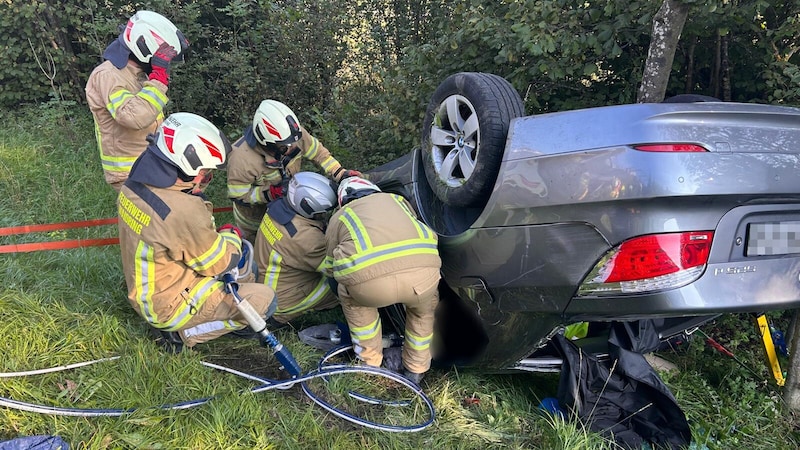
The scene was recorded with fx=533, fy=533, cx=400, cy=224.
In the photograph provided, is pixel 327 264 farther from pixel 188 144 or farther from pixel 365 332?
pixel 188 144

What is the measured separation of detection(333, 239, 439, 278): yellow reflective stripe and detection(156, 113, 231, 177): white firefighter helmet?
916 mm

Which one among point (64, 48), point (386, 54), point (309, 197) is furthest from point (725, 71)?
point (64, 48)

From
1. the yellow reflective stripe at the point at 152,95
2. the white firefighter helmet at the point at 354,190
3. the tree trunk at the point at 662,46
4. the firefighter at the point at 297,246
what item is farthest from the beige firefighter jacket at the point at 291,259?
the tree trunk at the point at 662,46

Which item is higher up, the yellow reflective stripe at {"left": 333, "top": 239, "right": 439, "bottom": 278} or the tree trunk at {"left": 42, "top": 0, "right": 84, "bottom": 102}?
the yellow reflective stripe at {"left": 333, "top": 239, "right": 439, "bottom": 278}

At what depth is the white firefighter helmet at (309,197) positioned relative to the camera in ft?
11.5

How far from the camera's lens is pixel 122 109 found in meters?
3.86

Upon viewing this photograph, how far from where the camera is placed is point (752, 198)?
6.16 feet

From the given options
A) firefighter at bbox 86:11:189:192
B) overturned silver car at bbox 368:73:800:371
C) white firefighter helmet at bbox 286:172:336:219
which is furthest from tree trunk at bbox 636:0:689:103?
firefighter at bbox 86:11:189:192

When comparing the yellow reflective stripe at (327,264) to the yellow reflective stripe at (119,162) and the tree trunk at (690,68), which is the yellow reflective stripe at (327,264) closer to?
the yellow reflective stripe at (119,162)

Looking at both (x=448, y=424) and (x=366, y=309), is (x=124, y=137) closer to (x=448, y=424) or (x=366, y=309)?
(x=366, y=309)

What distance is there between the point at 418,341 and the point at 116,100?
2798mm

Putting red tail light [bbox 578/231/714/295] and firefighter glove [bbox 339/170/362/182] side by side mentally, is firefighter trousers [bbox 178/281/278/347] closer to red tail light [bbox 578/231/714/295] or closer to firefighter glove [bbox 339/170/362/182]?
firefighter glove [bbox 339/170/362/182]

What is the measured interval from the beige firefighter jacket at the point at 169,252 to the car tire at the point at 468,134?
4.15ft

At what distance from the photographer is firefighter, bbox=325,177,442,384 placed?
276 centimetres
